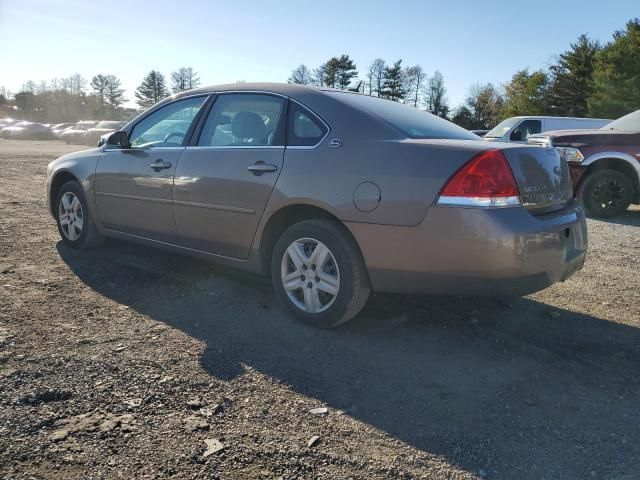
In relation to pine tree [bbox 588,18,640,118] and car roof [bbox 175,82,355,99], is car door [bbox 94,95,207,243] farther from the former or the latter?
pine tree [bbox 588,18,640,118]

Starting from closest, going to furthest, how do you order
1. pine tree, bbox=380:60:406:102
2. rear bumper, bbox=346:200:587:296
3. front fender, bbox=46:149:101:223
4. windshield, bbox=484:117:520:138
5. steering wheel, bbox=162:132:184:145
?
rear bumper, bbox=346:200:587:296, steering wheel, bbox=162:132:184:145, front fender, bbox=46:149:101:223, windshield, bbox=484:117:520:138, pine tree, bbox=380:60:406:102

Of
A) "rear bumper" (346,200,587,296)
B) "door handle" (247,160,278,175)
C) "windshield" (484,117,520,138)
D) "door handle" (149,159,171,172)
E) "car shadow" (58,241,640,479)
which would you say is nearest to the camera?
"car shadow" (58,241,640,479)

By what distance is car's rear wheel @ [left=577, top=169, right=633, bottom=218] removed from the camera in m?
8.59

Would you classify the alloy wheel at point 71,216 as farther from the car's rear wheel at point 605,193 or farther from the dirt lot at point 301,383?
the car's rear wheel at point 605,193

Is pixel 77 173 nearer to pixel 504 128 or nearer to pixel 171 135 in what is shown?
pixel 171 135

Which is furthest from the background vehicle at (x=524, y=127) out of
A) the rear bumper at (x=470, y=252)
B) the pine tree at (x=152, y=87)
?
the pine tree at (x=152, y=87)

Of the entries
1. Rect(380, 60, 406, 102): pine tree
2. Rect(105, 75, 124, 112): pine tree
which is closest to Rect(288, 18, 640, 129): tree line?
Rect(380, 60, 406, 102): pine tree

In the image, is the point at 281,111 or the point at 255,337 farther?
the point at 281,111

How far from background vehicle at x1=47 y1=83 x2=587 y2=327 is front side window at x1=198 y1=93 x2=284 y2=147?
11mm

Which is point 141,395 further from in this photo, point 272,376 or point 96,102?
point 96,102

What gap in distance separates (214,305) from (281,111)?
1521 mm

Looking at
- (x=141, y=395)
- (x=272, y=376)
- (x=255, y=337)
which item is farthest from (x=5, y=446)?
(x=255, y=337)

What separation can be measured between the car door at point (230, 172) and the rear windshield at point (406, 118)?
56cm

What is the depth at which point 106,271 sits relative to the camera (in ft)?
15.8
